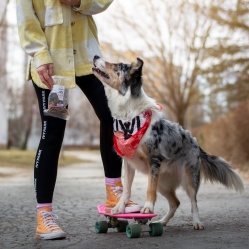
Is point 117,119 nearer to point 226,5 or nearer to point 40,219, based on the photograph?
point 40,219

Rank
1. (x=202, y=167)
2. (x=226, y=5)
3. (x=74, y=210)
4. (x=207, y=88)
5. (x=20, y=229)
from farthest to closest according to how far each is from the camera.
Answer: (x=207, y=88) < (x=226, y=5) < (x=74, y=210) < (x=202, y=167) < (x=20, y=229)

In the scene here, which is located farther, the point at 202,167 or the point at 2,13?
the point at 2,13

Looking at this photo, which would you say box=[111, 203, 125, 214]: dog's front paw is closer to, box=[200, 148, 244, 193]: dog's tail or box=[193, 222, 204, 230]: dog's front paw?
box=[193, 222, 204, 230]: dog's front paw

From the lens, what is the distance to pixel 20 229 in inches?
211

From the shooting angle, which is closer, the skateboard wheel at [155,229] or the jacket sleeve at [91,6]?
the skateboard wheel at [155,229]

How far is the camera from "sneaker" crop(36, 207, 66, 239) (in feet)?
15.2

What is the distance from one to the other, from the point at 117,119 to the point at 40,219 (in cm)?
113

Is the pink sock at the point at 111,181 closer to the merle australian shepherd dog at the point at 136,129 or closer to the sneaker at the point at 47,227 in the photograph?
the merle australian shepherd dog at the point at 136,129

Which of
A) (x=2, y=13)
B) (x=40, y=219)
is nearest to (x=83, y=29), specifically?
(x=40, y=219)

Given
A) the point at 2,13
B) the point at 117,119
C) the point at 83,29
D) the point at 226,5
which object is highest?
the point at 226,5

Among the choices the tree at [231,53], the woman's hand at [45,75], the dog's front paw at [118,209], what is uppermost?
the tree at [231,53]

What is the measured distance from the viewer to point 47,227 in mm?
4684

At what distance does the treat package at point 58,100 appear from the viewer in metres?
4.68

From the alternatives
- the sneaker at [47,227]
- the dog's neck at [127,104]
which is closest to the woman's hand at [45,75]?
the dog's neck at [127,104]
